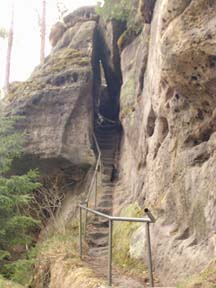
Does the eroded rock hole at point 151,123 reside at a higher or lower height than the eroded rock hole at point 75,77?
lower

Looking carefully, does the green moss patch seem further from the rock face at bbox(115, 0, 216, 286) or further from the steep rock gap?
the steep rock gap

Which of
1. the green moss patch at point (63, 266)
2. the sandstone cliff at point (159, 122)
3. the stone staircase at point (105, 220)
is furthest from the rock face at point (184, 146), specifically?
the green moss patch at point (63, 266)

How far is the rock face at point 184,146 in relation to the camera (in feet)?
19.4

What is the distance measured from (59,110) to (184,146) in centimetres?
778

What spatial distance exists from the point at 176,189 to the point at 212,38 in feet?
9.29

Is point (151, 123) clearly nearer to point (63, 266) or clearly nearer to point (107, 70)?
point (63, 266)

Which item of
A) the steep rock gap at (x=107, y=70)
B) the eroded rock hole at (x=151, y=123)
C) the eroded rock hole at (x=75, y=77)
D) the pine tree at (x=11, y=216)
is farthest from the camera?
the steep rock gap at (x=107, y=70)

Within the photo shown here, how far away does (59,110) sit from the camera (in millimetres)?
14039

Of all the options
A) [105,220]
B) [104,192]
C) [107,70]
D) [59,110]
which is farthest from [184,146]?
[107,70]

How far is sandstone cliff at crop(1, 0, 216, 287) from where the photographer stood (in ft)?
20.0

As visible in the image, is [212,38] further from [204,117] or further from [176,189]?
[176,189]

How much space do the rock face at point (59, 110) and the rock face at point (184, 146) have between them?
5216mm

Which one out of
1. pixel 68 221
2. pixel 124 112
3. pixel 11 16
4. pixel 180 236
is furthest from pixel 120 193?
pixel 11 16

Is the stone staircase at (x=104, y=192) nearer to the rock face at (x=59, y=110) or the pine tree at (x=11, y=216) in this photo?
the rock face at (x=59, y=110)
